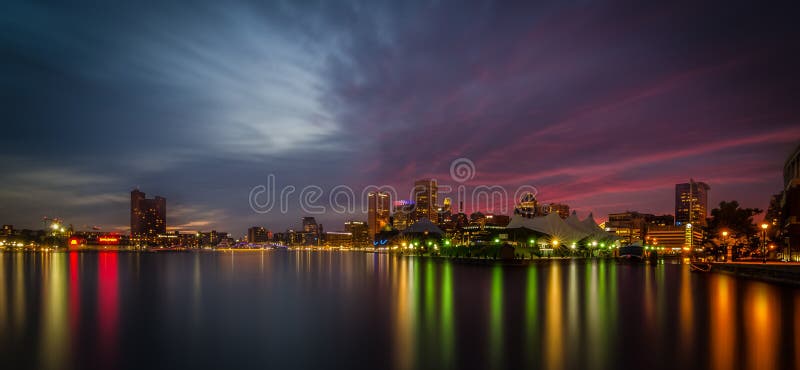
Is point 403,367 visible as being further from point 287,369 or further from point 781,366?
point 781,366

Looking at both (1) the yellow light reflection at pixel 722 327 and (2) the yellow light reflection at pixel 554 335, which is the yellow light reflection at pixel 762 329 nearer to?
(1) the yellow light reflection at pixel 722 327

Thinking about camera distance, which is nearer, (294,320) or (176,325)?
(176,325)

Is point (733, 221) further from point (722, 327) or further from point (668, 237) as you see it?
point (668, 237)

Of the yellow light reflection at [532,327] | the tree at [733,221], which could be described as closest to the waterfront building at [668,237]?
the tree at [733,221]

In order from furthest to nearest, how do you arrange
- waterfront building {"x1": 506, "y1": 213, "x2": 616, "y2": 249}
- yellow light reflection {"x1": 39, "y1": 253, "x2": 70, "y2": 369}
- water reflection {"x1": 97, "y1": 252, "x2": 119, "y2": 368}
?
waterfront building {"x1": 506, "y1": 213, "x2": 616, "y2": 249} → water reflection {"x1": 97, "y1": 252, "x2": 119, "y2": 368} → yellow light reflection {"x1": 39, "y1": 253, "x2": 70, "y2": 369}

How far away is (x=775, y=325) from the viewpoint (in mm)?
17297

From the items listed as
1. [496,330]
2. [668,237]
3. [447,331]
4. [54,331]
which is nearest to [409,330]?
[447,331]

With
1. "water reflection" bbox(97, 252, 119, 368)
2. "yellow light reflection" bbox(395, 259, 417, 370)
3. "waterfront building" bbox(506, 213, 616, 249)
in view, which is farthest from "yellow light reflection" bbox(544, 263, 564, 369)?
"waterfront building" bbox(506, 213, 616, 249)

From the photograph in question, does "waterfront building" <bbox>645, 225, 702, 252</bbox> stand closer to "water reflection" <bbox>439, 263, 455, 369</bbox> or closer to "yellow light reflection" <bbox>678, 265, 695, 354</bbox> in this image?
"yellow light reflection" <bbox>678, 265, 695, 354</bbox>

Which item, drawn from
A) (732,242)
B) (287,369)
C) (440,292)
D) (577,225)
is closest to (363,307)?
(440,292)

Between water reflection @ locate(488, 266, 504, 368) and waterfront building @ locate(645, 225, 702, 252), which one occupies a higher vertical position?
water reflection @ locate(488, 266, 504, 368)

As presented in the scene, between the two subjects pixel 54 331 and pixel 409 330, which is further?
pixel 54 331

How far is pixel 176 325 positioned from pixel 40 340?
14.5 ft

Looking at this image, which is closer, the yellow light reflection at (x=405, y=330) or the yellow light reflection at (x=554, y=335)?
the yellow light reflection at (x=554, y=335)
